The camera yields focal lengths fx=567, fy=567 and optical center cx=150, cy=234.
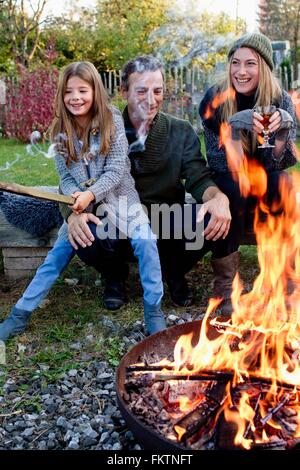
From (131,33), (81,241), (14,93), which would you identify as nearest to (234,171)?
(81,241)

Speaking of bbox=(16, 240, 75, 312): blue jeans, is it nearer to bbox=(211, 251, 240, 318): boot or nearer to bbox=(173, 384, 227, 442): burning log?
bbox=(211, 251, 240, 318): boot

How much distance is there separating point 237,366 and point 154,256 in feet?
3.34

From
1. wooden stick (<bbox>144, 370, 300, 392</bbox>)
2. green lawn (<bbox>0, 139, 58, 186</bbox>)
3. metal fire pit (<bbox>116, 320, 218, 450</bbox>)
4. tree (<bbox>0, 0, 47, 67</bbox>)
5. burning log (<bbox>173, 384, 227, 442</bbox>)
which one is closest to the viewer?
metal fire pit (<bbox>116, 320, 218, 450</bbox>)

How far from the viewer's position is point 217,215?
3113 millimetres

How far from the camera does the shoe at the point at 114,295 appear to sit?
3.58 meters

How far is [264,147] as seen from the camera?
3.14 metres

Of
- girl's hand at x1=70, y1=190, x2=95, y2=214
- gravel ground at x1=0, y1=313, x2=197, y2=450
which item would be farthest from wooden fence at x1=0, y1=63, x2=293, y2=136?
gravel ground at x1=0, y1=313, x2=197, y2=450

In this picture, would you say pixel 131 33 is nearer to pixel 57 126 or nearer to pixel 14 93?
pixel 14 93

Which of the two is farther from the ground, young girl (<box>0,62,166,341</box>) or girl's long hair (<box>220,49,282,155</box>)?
girl's long hair (<box>220,49,282,155</box>)

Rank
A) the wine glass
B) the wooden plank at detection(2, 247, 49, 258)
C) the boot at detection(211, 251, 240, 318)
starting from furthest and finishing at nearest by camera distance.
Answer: the wooden plank at detection(2, 247, 49, 258) → the boot at detection(211, 251, 240, 318) → the wine glass

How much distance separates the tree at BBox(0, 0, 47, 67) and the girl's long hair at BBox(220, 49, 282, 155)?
1438 centimetres

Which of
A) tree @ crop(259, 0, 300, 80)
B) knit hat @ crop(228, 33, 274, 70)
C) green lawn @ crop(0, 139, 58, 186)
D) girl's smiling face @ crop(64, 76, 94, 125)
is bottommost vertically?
green lawn @ crop(0, 139, 58, 186)

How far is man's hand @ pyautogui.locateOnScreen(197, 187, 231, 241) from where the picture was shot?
3.12 metres

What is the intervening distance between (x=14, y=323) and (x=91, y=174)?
97 cm
